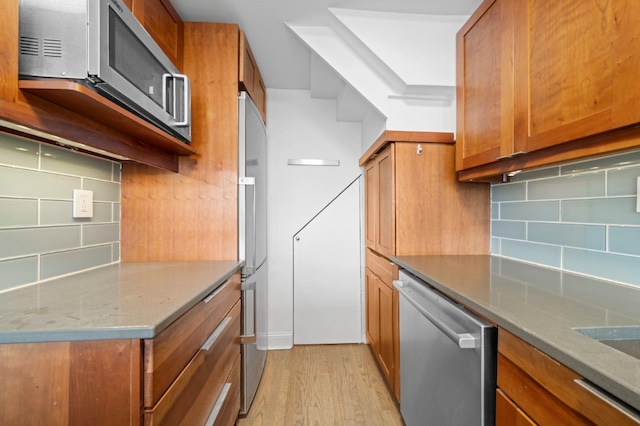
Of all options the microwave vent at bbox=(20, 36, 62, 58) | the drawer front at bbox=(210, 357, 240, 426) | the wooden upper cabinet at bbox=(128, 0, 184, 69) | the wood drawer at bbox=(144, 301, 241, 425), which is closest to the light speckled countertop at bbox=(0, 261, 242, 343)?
the wood drawer at bbox=(144, 301, 241, 425)

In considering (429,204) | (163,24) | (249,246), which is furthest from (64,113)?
(429,204)

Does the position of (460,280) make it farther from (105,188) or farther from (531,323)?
(105,188)

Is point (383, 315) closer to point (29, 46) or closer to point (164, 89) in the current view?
point (164, 89)

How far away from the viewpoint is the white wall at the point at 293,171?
2.51m

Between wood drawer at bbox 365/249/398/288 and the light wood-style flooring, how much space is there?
74 cm

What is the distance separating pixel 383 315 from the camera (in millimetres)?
1944

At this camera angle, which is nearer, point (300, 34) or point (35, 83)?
point (35, 83)

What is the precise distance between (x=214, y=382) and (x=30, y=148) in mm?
1135

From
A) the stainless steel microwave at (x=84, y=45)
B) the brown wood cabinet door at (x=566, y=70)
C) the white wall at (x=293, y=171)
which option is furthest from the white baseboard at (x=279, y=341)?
the brown wood cabinet door at (x=566, y=70)

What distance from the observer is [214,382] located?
1111mm

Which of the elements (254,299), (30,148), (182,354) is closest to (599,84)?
(182,354)

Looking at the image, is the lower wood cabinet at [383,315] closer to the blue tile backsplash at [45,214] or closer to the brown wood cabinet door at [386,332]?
the brown wood cabinet door at [386,332]

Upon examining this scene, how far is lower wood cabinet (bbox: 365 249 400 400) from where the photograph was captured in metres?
1.69

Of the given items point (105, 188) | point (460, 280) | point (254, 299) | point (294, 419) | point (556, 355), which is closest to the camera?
point (556, 355)
